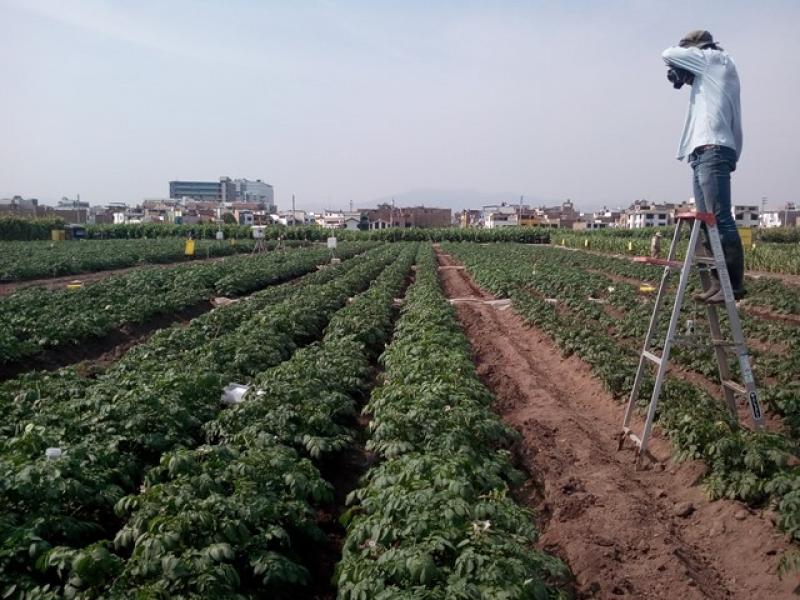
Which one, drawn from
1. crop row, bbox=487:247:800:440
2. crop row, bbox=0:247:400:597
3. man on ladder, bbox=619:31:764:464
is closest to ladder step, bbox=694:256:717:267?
man on ladder, bbox=619:31:764:464

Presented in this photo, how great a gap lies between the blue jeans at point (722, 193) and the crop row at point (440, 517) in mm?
2568

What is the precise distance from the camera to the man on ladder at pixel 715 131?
5.79 m

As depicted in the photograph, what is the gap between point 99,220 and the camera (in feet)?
433

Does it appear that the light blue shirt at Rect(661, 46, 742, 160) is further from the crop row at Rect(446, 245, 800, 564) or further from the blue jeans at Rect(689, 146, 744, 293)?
the crop row at Rect(446, 245, 800, 564)

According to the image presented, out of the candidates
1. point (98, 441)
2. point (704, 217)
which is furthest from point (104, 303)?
point (704, 217)

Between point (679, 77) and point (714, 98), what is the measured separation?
501 mm

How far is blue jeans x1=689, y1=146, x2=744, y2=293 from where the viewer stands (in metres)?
5.80

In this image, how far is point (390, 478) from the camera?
491 centimetres

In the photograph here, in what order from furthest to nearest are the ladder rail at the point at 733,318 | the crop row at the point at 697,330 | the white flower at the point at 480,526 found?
the crop row at the point at 697,330 < the ladder rail at the point at 733,318 < the white flower at the point at 480,526

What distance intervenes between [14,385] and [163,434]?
3531mm

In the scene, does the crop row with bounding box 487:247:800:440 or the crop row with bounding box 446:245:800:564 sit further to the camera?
the crop row with bounding box 487:247:800:440

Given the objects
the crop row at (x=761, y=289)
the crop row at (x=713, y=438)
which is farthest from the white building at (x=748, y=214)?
the crop row at (x=713, y=438)

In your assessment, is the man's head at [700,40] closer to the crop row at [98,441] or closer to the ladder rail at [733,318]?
the ladder rail at [733,318]

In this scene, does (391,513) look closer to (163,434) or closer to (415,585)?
(415,585)
